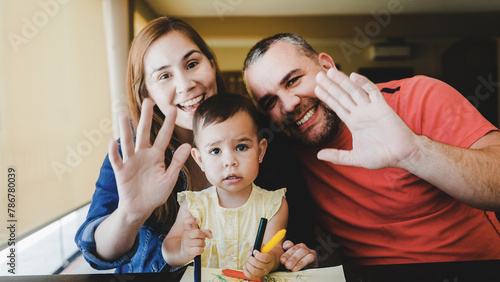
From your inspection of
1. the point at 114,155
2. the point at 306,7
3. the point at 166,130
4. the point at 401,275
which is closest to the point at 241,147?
the point at 166,130

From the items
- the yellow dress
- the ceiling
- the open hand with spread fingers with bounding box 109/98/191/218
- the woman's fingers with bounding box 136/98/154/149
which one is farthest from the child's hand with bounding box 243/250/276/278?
the ceiling

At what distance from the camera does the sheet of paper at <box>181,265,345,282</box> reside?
774 mm

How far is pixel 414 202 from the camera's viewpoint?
1.01 metres

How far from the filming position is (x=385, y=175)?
1.03 meters

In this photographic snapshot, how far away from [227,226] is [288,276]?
0.19 meters

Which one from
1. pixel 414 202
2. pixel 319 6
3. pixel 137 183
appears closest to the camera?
pixel 137 183

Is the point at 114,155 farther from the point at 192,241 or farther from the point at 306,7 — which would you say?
the point at 306,7

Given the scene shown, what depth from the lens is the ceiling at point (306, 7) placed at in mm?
1047

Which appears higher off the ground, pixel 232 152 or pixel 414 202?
pixel 232 152

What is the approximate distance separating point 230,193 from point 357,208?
0.44m

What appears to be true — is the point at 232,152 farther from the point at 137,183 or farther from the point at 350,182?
the point at 350,182

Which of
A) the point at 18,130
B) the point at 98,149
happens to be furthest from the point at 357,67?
the point at 18,130

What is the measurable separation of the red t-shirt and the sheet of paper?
297mm

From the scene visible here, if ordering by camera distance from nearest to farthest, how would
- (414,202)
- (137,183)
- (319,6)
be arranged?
(137,183) < (414,202) < (319,6)
